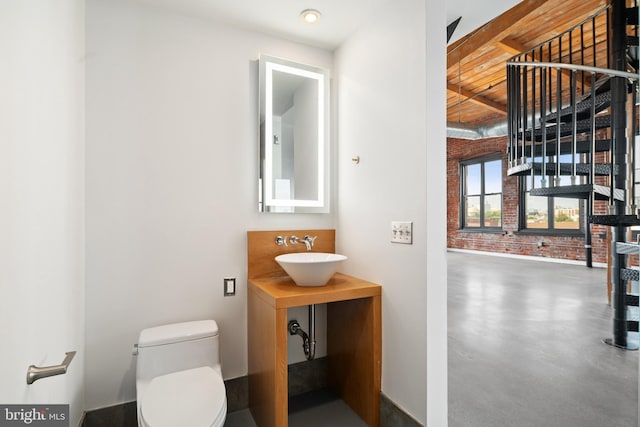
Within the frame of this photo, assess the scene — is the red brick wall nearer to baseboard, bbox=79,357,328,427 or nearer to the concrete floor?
the concrete floor

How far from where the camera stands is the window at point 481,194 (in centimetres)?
805

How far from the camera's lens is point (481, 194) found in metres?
8.42

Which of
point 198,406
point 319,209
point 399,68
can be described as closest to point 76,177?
point 198,406

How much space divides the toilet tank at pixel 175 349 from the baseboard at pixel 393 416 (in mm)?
937

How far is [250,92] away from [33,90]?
1.28 meters

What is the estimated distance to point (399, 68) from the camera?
1745mm

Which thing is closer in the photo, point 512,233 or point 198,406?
point 198,406

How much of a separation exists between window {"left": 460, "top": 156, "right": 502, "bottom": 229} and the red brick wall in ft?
0.52

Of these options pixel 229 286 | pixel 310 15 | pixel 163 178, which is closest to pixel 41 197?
pixel 163 178

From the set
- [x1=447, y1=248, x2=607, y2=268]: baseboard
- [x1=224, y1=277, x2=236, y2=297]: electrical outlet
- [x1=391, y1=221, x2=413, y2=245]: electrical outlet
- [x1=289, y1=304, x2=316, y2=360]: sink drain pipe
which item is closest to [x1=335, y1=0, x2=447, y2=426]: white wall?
[x1=391, y1=221, x2=413, y2=245]: electrical outlet

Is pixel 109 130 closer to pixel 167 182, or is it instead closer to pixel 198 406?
pixel 167 182

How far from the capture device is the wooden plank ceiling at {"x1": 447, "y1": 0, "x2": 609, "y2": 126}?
122 inches

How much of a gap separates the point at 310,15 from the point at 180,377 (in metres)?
2.16

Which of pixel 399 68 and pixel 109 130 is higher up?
pixel 399 68
